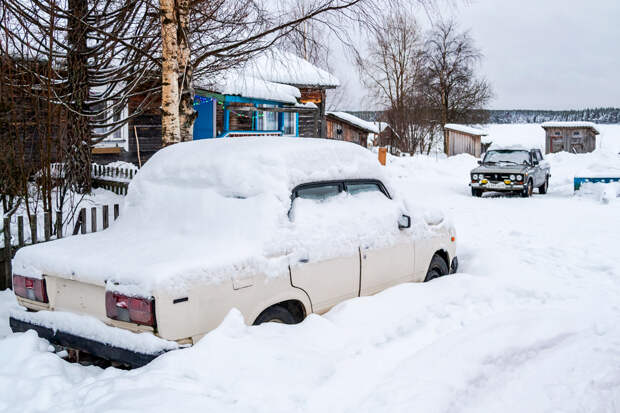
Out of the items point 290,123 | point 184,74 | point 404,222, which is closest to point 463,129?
point 290,123

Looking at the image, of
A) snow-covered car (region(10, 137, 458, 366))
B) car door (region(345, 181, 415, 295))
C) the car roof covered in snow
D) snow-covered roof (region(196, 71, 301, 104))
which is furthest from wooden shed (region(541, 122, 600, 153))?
the car roof covered in snow

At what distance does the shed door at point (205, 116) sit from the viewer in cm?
1670

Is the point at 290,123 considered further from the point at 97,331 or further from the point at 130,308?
the point at 130,308

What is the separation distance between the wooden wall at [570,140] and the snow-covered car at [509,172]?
1261 inches

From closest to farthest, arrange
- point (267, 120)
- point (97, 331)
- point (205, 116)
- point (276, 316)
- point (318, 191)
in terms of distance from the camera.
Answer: point (97, 331), point (276, 316), point (318, 191), point (205, 116), point (267, 120)

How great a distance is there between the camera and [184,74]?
297 inches

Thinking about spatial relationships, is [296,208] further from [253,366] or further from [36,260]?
[36,260]

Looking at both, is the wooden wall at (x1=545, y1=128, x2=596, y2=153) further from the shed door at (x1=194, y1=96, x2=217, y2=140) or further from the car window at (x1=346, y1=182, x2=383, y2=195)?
the car window at (x1=346, y1=182, x2=383, y2=195)

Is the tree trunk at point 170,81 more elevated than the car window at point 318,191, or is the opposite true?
the tree trunk at point 170,81

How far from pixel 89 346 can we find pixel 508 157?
17.3m

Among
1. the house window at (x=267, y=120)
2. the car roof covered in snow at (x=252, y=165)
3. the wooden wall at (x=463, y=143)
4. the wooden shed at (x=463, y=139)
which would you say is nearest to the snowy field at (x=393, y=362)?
the car roof covered in snow at (x=252, y=165)

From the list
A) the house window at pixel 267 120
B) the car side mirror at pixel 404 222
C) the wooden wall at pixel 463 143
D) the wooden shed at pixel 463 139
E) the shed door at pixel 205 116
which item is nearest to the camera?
the car side mirror at pixel 404 222

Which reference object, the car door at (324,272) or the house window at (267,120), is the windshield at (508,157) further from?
the car door at (324,272)

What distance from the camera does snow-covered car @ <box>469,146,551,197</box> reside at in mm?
17609
